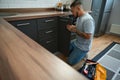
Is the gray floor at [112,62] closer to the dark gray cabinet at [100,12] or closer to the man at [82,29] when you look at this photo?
the man at [82,29]

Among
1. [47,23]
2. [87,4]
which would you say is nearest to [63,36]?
[47,23]

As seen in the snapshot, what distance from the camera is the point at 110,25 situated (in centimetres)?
387

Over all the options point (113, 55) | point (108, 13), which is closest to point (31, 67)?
point (113, 55)

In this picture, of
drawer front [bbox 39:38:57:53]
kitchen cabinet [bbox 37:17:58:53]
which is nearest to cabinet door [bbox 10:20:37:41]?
kitchen cabinet [bbox 37:17:58:53]

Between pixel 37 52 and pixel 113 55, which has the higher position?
pixel 37 52

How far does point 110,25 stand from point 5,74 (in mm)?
4087

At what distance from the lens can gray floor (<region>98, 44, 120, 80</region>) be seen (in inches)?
71.4

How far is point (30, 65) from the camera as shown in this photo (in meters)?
0.48

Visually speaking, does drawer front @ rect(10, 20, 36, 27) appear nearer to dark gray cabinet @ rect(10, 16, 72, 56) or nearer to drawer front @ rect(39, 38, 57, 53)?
dark gray cabinet @ rect(10, 16, 72, 56)

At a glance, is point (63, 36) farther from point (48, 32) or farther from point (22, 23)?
point (22, 23)

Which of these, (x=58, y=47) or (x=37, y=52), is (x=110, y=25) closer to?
(x=58, y=47)

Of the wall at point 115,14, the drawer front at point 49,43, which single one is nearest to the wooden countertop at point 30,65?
the drawer front at point 49,43

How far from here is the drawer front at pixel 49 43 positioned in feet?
7.02

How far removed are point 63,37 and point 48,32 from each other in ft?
1.10
